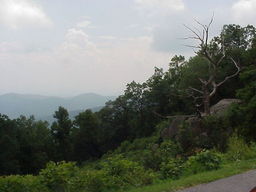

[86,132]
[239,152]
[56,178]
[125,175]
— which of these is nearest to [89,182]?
[56,178]

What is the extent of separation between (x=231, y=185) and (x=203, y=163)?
1.74 meters

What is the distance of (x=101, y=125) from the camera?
55.2 meters

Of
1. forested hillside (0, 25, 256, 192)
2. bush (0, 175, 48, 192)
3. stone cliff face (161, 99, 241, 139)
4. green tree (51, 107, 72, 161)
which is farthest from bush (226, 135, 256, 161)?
green tree (51, 107, 72, 161)

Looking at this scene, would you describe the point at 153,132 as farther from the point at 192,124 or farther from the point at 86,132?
the point at 192,124

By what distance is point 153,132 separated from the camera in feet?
145

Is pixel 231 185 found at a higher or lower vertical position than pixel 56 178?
lower

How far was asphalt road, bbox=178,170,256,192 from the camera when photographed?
634 centimetres

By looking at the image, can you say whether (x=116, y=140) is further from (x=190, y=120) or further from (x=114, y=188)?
(x=114, y=188)

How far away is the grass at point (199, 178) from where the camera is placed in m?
6.61

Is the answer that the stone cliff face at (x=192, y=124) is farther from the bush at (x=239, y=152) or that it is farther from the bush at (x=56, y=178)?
the bush at (x=56, y=178)

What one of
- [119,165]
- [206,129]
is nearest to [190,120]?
[206,129]

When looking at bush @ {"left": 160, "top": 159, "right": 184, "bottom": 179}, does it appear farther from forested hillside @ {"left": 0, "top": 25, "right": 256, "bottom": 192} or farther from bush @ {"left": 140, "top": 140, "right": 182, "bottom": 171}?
bush @ {"left": 140, "top": 140, "right": 182, "bottom": 171}

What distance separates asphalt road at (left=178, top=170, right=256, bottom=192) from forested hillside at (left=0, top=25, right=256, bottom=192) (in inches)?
46.1

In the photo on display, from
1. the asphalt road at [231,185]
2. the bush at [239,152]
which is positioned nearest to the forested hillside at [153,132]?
the bush at [239,152]
